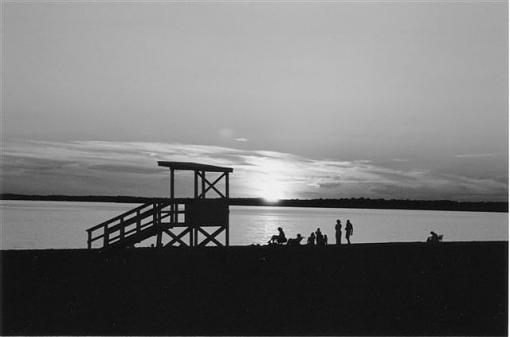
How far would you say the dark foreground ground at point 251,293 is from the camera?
37.6 feet

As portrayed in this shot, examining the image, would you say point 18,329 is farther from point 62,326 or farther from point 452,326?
point 452,326

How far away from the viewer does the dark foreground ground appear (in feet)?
37.6

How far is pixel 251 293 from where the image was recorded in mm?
14680

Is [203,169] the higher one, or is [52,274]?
[203,169]

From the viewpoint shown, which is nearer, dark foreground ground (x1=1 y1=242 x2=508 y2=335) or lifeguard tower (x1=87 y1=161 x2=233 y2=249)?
dark foreground ground (x1=1 y1=242 x2=508 y2=335)

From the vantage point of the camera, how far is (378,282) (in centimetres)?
1655

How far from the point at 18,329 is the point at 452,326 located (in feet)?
24.8

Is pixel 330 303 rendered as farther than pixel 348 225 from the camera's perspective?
No

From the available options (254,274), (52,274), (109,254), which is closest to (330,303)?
(254,274)

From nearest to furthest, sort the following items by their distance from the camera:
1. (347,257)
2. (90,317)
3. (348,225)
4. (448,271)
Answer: (90,317) → (448,271) → (347,257) → (348,225)

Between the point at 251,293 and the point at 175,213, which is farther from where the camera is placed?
the point at 175,213

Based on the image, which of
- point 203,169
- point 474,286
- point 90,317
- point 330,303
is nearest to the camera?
point 90,317

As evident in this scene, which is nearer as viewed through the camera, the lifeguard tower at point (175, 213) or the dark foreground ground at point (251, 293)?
the dark foreground ground at point (251, 293)

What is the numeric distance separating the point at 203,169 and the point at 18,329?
14.8 m
